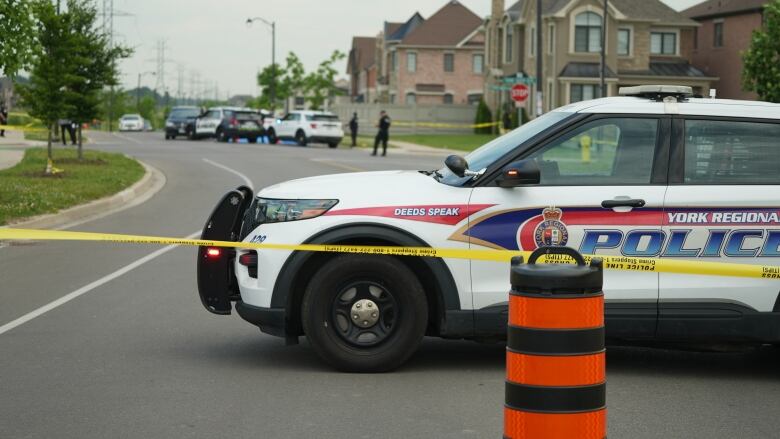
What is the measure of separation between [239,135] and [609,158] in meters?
46.6

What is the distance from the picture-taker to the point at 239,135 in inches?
2101

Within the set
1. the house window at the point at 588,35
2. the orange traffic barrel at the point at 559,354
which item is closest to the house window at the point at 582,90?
the house window at the point at 588,35

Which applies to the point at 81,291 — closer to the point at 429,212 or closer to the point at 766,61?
the point at 429,212

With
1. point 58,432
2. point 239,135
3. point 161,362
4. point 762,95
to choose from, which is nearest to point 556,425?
point 58,432

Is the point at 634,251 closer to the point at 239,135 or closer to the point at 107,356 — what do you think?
the point at 107,356

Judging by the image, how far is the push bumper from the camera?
7500 millimetres

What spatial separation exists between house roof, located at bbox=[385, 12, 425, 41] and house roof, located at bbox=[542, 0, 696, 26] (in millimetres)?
38401

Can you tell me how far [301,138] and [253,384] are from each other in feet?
146

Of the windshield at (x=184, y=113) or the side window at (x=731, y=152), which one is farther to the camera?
the windshield at (x=184, y=113)

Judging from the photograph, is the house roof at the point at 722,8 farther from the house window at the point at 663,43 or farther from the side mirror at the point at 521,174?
the side mirror at the point at 521,174

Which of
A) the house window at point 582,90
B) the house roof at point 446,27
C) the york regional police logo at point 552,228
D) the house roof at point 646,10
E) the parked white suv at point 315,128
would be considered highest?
the house roof at point 446,27

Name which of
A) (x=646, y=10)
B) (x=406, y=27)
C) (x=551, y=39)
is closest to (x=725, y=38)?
(x=646, y=10)

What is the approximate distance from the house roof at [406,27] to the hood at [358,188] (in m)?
93.6

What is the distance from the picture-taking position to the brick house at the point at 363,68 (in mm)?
116688
